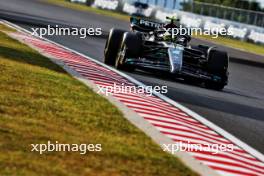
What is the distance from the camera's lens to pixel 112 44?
16.2 meters

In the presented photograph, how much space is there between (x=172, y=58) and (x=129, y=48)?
0.89m

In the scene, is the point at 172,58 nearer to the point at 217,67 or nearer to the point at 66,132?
the point at 217,67

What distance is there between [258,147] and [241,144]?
323mm

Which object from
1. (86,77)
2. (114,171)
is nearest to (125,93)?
(86,77)

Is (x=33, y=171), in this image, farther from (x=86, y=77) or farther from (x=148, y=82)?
(x=148, y=82)

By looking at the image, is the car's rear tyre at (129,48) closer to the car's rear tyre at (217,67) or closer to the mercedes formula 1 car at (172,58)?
the mercedes formula 1 car at (172,58)

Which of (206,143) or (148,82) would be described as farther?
(148,82)

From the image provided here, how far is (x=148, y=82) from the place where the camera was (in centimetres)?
1423

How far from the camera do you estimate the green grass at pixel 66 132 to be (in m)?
6.55

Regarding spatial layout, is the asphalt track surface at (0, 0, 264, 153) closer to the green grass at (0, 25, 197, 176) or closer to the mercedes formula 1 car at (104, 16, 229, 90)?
the mercedes formula 1 car at (104, 16, 229, 90)

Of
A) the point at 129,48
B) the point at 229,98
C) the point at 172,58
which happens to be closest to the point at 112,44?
the point at 129,48

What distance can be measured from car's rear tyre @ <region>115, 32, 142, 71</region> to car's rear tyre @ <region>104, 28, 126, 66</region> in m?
0.50

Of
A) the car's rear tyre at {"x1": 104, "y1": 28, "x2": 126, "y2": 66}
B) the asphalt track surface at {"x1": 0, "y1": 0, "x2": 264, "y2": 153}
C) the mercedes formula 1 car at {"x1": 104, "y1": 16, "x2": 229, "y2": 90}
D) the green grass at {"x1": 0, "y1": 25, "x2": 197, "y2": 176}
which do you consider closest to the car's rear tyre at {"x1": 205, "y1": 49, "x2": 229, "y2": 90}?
the mercedes formula 1 car at {"x1": 104, "y1": 16, "x2": 229, "y2": 90}

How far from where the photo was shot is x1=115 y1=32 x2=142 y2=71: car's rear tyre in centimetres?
1501
